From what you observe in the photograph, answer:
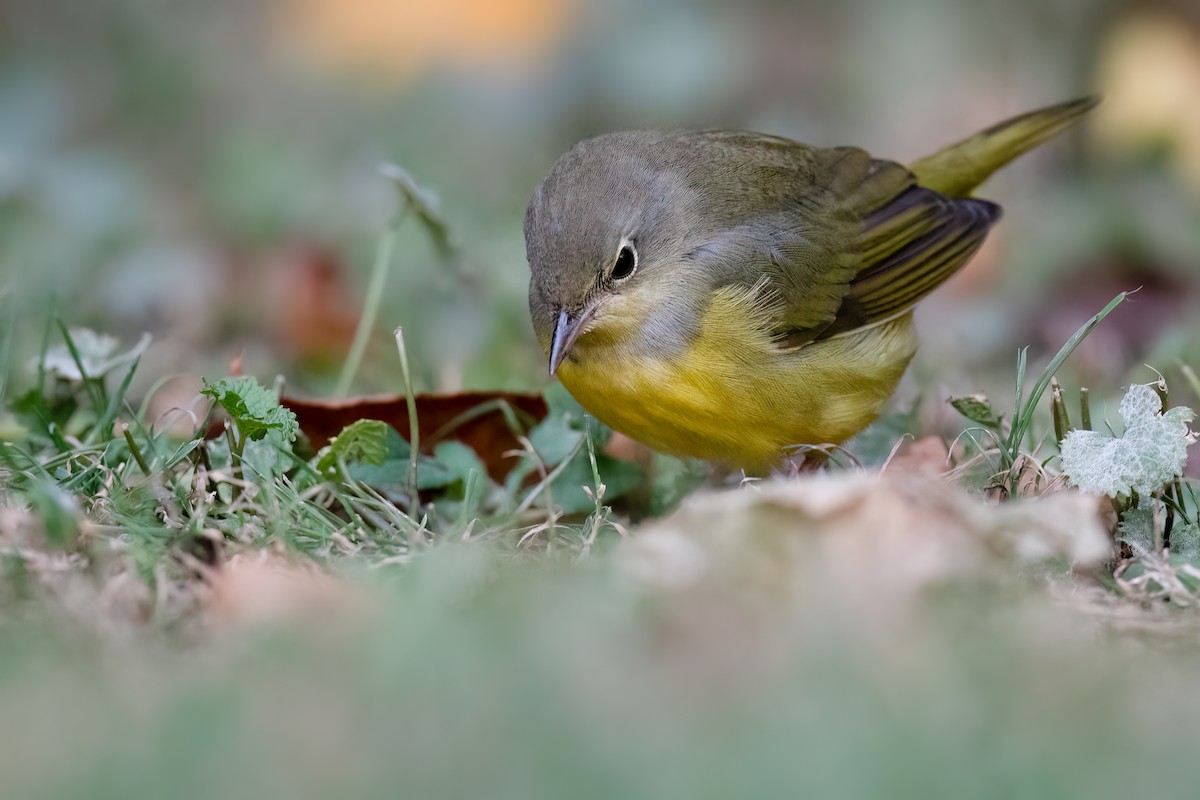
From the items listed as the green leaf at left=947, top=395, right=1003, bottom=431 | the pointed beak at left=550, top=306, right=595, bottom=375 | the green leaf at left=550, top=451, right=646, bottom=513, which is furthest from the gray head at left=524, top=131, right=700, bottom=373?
the green leaf at left=947, top=395, right=1003, bottom=431

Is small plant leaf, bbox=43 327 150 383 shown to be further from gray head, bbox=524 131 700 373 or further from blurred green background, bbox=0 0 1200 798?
gray head, bbox=524 131 700 373

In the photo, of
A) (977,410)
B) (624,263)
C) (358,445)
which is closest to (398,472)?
(358,445)

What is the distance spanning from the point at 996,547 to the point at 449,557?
3.25 feet

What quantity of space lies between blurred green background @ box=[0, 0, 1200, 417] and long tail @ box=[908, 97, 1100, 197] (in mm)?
711

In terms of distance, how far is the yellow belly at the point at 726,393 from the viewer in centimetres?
365

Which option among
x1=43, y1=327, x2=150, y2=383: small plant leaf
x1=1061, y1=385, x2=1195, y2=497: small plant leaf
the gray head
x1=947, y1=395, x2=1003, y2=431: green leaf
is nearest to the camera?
x1=1061, y1=385, x2=1195, y2=497: small plant leaf

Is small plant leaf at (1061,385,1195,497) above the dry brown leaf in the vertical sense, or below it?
above

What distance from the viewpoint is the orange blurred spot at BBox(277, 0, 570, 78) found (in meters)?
9.04

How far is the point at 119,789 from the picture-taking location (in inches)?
68.4

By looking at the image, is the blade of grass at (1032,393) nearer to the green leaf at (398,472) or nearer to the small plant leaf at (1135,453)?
the small plant leaf at (1135,453)

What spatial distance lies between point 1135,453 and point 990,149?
226cm

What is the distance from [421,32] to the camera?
9352 millimetres

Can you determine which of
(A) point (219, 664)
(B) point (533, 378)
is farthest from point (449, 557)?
(B) point (533, 378)

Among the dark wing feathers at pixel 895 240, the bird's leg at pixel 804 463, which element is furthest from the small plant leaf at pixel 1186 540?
the dark wing feathers at pixel 895 240
